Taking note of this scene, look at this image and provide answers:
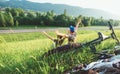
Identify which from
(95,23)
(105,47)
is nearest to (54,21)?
(95,23)

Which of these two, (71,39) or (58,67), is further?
(71,39)

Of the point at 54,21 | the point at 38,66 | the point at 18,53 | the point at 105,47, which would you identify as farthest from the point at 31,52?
the point at 54,21

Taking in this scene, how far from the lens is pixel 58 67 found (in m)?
7.29

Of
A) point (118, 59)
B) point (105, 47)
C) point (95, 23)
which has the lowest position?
point (95, 23)

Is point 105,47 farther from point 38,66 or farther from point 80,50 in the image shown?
point 38,66

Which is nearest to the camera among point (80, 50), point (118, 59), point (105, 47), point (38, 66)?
point (118, 59)

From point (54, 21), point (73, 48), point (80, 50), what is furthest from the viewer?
point (54, 21)

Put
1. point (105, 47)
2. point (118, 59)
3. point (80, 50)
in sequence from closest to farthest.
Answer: point (118, 59), point (80, 50), point (105, 47)

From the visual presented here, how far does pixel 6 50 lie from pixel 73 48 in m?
1.73

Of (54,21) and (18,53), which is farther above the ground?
(18,53)

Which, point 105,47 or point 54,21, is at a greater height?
point 105,47

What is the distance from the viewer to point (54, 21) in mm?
95438

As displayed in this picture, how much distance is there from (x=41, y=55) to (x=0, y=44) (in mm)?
1135

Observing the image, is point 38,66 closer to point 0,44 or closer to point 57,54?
point 57,54
